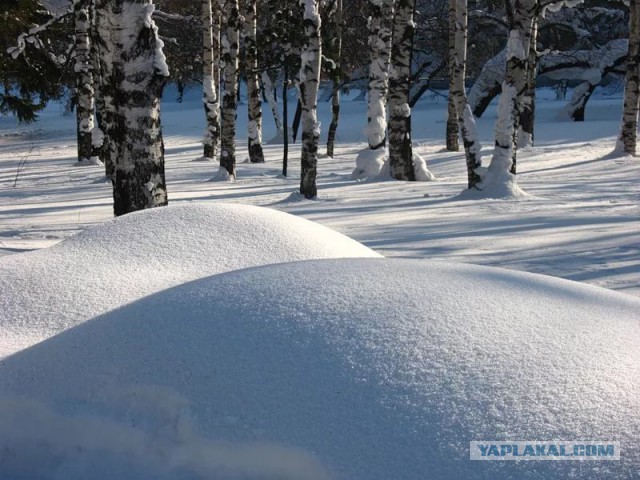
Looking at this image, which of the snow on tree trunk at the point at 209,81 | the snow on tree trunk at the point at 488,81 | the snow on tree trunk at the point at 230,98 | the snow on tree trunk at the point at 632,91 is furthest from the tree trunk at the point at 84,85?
the snow on tree trunk at the point at 488,81

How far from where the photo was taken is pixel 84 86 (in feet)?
53.4

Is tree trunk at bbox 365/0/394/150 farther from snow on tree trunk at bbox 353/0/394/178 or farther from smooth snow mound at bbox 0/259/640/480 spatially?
smooth snow mound at bbox 0/259/640/480

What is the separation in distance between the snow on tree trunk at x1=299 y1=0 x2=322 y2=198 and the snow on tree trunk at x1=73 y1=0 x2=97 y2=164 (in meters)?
7.75

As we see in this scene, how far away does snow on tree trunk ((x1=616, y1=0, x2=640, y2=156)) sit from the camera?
13742 millimetres

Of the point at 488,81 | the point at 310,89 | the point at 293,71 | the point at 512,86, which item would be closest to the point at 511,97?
the point at 512,86

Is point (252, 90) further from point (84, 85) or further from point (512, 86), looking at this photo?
point (512, 86)

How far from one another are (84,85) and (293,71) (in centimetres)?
507

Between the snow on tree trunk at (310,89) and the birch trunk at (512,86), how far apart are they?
8.00 ft

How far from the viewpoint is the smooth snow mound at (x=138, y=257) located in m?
3.32

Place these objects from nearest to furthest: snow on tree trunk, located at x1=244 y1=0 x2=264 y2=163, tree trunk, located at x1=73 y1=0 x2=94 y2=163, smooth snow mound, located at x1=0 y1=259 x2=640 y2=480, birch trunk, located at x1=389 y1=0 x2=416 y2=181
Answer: smooth snow mound, located at x1=0 y1=259 x2=640 y2=480 < birch trunk, located at x1=389 y1=0 x2=416 y2=181 < tree trunk, located at x1=73 y1=0 x2=94 y2=163 < snow on tree trunk, located at x1=244 y1=0 x2=264 y2=163

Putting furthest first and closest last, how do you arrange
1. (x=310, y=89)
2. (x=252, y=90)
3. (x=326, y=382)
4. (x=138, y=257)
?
1. (x=252, y=90)
2. (x=310, y=89)
3. (x=138, y=257)
4. (x=326, y=382)

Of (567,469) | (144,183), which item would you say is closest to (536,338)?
(567,469)

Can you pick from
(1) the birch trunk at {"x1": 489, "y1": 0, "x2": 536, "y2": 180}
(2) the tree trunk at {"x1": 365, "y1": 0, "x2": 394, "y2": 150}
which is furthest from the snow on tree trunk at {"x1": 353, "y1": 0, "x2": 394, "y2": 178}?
(1) the birch trunk at {"x1": 489, "y1": 0, "x2": 536, "y2": 180}

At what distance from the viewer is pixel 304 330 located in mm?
2346
